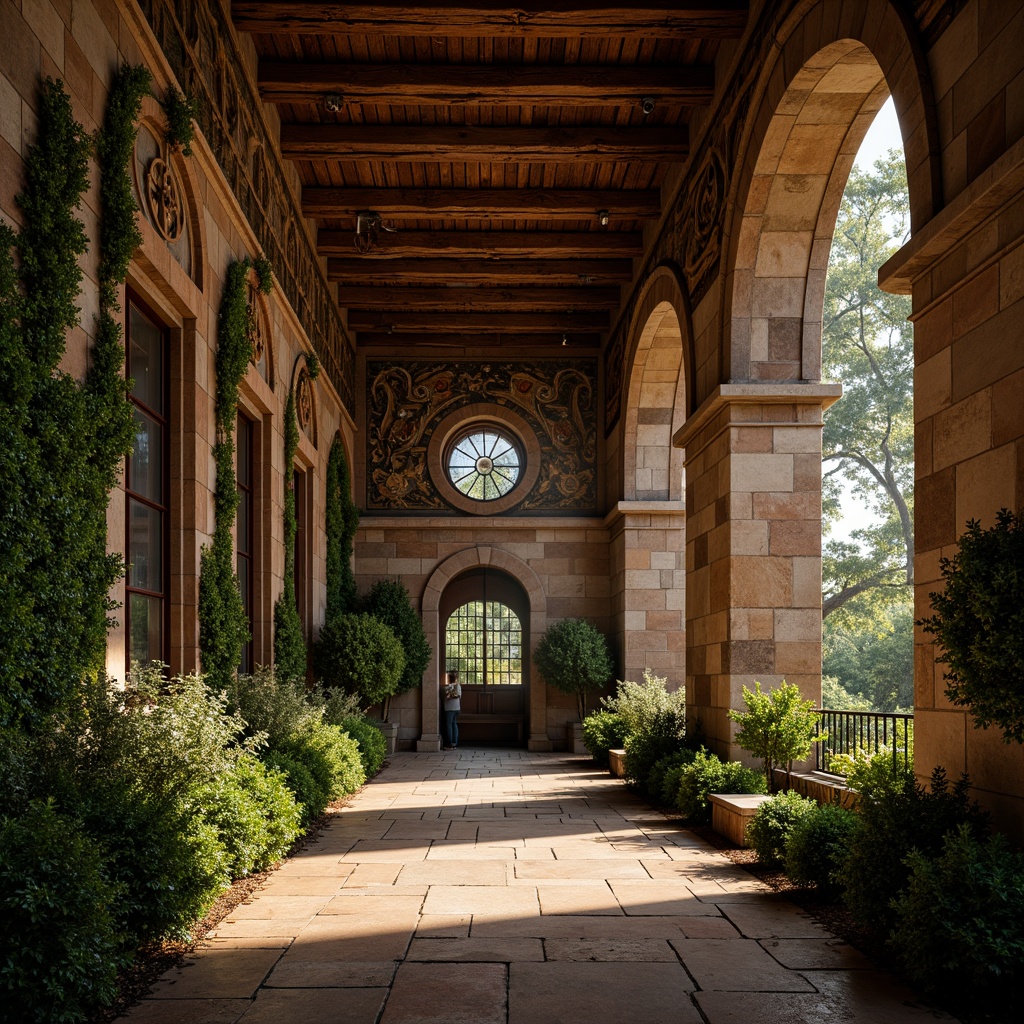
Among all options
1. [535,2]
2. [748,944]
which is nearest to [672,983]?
[748,944]

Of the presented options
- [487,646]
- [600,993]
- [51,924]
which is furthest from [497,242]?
[51,924]

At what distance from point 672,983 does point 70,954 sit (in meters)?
2.18

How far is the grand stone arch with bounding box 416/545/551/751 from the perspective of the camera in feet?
54.6

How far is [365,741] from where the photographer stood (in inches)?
459

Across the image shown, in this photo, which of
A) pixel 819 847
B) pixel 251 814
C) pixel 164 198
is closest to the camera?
pixel 819 847

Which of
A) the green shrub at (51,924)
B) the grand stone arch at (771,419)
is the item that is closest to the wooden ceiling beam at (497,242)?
the grand stone arch at (771,419)

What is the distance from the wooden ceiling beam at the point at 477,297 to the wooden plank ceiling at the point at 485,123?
0.55 m

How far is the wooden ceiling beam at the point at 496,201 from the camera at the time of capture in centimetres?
1189

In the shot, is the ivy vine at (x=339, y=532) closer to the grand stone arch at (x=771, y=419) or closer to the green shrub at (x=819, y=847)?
the grand stone arch at (x=771, y=419)

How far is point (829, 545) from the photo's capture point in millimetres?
22391

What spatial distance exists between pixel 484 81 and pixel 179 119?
10.6ft

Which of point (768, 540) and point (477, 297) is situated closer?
point (768, 540)

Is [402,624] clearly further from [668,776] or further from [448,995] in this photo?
[448,995]

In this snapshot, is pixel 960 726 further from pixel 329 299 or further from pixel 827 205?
pixel 329 299
